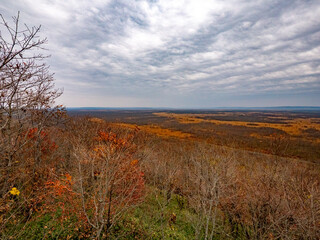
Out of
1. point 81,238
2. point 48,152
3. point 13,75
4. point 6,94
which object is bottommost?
point 81,238

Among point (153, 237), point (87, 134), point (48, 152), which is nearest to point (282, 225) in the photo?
point (153, 237)

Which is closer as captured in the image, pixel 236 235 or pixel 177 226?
pixel 236 235

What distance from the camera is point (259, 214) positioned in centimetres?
761

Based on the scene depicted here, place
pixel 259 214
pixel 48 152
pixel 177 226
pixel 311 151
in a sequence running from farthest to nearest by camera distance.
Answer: pixel 311 151
pixel 48 152
pixel 177 226
pixel 259 214

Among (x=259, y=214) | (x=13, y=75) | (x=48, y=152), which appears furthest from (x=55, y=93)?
(x=259, y=214)

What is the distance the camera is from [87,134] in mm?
15070

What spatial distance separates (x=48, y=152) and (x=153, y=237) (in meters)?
10.2

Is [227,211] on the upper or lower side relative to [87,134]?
lower

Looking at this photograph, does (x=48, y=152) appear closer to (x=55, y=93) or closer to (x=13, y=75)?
(x=55, y=93)

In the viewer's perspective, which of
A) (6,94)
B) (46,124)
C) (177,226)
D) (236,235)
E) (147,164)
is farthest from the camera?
(147,164)

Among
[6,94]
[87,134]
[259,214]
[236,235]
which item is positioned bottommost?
[236,235]

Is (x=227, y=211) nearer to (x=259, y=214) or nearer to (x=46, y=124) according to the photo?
(x=259, y=214)

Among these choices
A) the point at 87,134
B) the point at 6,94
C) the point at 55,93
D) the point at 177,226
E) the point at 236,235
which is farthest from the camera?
the point at 87,134

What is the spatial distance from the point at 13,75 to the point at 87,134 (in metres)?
10.6
